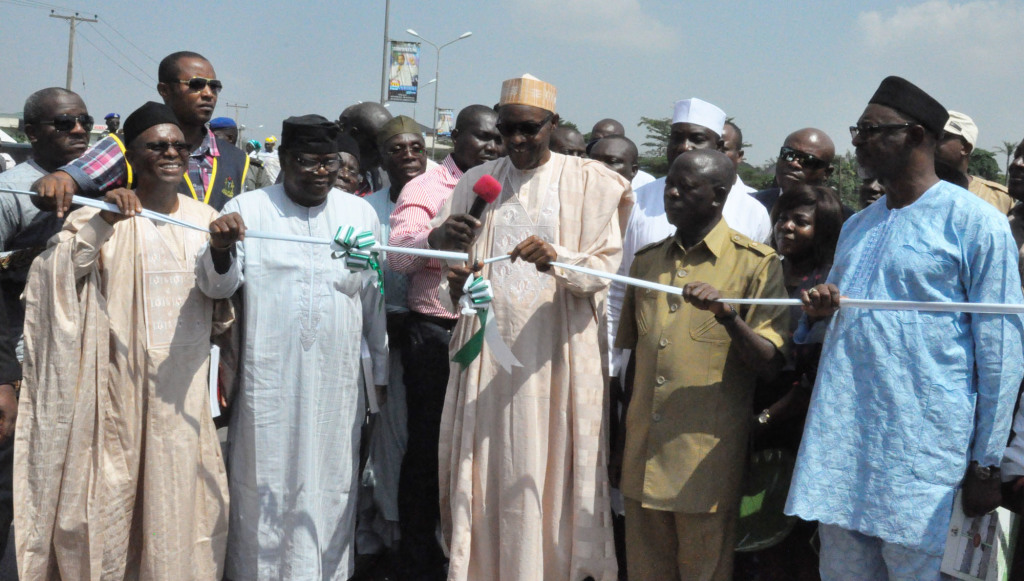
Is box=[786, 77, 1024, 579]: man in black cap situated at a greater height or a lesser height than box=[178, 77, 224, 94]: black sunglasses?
lesser

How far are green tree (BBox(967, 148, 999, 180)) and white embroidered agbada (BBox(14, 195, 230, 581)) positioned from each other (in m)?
9.46

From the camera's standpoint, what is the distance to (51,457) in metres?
4.16

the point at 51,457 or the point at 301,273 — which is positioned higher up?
the point at 301,273

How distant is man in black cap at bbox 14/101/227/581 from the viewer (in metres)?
4.16

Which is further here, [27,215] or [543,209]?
[27,215]

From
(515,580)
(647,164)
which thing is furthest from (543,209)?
(647,164)

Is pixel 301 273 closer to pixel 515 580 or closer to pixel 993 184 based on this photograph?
pixel 515 580

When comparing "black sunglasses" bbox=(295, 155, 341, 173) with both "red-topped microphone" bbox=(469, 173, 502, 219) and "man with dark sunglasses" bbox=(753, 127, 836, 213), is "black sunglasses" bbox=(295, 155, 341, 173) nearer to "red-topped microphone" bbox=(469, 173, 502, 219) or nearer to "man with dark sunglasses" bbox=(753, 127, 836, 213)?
"red-topped microphone" bbox=(469, 173, 502, 219)

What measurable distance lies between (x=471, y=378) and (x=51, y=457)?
6.19 ft

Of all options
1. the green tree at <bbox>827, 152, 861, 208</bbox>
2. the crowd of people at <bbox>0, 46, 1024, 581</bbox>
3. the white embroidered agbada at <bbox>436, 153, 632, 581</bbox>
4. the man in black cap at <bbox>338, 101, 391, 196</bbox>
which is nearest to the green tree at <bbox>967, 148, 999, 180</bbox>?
the green tree at <bbox>827, 152, 861, 208</bbox>

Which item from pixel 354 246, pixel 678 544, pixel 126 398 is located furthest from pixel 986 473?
pixel 126 398

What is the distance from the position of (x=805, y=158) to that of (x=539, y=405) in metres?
2.39

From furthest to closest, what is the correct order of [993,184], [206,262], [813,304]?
[993,184] → [206,262] → [813,304]

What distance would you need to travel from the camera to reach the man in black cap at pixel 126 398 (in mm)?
4160
